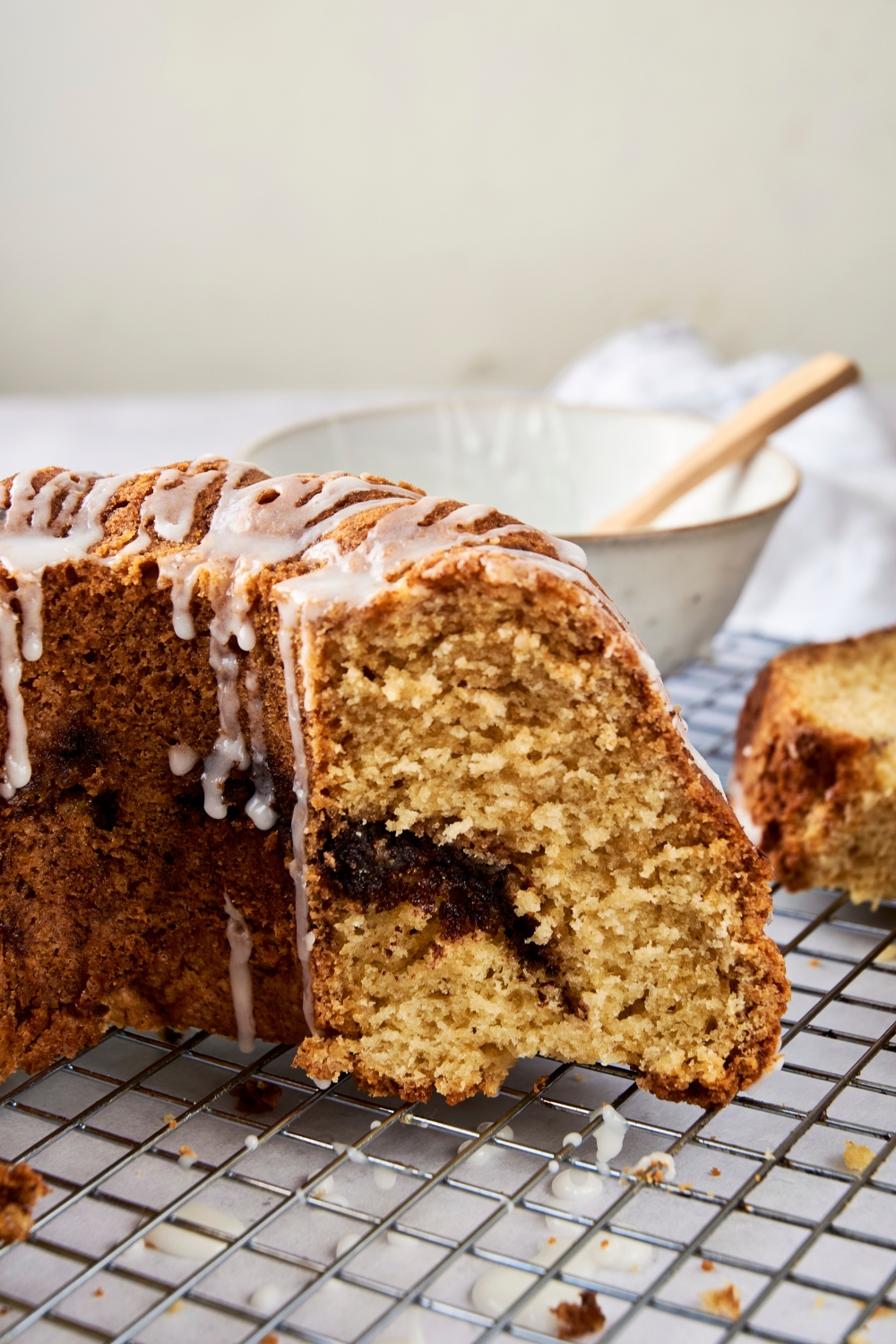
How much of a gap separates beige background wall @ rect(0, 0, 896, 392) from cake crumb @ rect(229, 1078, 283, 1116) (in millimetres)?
3568

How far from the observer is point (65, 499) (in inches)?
61.2

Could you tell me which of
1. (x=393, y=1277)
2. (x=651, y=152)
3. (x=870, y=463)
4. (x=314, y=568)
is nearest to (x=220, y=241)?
(x=651, y=152)

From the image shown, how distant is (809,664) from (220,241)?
312cm

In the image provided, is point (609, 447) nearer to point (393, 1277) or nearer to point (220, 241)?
point (393, 1277)

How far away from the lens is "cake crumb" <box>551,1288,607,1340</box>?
119 cm

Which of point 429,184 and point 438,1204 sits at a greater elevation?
point 429,184

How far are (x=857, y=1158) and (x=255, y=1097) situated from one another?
625 mm

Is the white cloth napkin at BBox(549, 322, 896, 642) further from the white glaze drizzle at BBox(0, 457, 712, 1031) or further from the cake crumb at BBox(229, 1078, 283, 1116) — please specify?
the cake crumb at BBox(229, 1078, 283, 1116)

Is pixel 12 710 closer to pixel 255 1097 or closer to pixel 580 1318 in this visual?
pixel 255 1097

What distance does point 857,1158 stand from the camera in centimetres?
140

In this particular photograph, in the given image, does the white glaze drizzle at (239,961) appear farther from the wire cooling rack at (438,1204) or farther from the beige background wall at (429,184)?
the beige background wall at (429,184)

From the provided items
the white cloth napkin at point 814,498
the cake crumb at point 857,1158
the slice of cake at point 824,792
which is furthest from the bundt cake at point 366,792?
the white cloth napkin at point 814,498

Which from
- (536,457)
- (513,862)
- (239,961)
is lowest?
(239,961)

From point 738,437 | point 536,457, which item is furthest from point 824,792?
point 536,457
